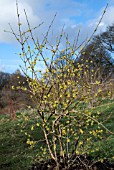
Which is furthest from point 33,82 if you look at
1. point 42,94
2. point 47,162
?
point 47,162

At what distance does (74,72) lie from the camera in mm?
4191

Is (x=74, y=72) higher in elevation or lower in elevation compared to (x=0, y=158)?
higher

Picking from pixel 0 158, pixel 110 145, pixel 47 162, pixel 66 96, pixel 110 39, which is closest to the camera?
pixel 66 96

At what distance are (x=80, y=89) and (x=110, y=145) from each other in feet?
9.17

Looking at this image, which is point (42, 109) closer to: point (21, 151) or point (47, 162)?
point (47, 162)

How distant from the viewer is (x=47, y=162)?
15.3ft

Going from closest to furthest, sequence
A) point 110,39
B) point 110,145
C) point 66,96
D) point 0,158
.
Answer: point 66,96 → point 110,145 → point 0,158 → point 110,39

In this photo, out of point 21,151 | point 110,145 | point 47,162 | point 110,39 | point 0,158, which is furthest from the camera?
point 110,39

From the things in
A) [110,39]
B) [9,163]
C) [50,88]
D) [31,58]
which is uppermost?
[110,39]

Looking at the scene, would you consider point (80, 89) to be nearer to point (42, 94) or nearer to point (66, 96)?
point (66, 96)

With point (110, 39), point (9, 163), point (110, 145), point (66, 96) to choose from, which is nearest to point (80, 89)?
point (66, 96)

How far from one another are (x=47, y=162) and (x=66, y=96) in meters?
1.28

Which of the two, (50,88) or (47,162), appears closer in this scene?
(50,88)

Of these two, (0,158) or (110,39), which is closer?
(0,158)
